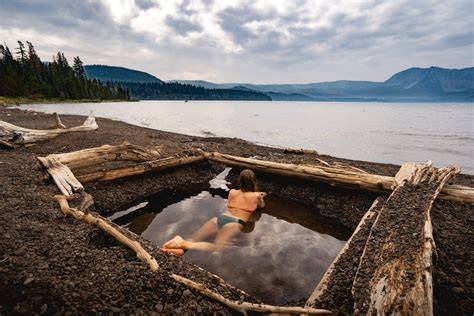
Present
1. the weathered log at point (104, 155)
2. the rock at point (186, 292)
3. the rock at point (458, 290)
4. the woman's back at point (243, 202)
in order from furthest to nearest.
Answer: the weathered log at point (104, 155)
the woman's back at point (243, 202)
the rock at point (458, 290)
the rock at point (186, 292)

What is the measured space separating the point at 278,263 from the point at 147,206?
4376 mm

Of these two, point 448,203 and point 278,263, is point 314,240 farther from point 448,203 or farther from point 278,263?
point 448,203

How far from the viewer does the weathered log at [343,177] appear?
20.4 feet

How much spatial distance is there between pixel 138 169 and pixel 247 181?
12.3 ft

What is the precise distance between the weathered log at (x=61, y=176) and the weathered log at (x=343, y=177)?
5201mm

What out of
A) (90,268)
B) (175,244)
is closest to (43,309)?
(90,268)

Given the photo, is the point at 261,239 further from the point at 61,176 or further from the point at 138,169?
the point at 61,176

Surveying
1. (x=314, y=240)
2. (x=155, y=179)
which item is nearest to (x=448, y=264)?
(x=314, y=240)

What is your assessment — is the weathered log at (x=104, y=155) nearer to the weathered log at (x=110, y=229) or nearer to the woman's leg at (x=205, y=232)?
the weathered log at (x=110, y=229)

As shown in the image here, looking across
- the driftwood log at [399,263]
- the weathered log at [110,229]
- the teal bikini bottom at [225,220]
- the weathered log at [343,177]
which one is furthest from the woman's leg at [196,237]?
the weathered log at [343,177]

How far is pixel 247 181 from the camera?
661cm

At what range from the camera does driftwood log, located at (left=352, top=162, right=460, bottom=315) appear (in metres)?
2.65

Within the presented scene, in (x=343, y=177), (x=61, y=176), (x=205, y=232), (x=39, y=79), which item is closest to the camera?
(x=205, y=232)

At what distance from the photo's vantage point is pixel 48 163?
660cm
